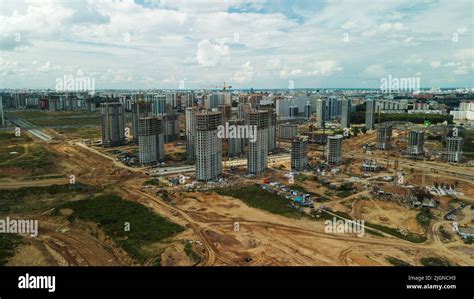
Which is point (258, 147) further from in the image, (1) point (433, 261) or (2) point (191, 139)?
(1) point (433, 261)

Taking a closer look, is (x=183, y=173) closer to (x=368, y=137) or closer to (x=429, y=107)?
(x=368, y=137)

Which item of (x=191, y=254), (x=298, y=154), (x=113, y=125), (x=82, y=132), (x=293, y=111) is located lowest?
(x=191, y=254)

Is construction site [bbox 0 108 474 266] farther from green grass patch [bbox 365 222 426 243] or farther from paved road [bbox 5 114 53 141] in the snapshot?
paved road [bbox 5 114 53 141]

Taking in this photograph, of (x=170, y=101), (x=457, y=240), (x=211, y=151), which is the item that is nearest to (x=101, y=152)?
(x=211, y=151)

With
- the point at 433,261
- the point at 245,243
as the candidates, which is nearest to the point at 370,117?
the point at 433,261

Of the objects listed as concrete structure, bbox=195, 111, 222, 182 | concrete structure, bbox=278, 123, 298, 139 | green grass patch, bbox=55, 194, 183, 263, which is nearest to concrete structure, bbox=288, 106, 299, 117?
concrete structure, bbox=278, 123, 298, 139

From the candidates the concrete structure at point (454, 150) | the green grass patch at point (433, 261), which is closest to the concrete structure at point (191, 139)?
the green grass patch at point (433, 261)
